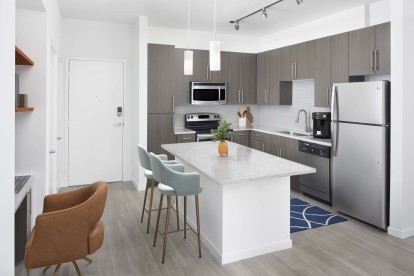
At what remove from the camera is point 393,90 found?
3.44 m

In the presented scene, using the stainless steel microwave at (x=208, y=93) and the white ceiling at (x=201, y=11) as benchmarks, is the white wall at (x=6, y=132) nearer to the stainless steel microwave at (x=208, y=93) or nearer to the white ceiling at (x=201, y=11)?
the white ceiling at (x=201, y=11)

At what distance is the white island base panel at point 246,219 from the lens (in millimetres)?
2947

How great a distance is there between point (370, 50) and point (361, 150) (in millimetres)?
1265

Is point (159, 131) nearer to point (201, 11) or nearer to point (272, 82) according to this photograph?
point (201, 11)

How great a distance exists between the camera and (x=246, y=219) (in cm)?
303

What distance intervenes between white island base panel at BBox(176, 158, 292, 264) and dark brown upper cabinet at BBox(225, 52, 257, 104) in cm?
328

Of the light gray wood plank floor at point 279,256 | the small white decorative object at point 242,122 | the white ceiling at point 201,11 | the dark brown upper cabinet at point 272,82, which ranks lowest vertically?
the light gray wood plank floor at point 279,256

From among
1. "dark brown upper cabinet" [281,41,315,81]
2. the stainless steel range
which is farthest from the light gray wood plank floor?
"dark brown upper cabinet" [281,41,315,81]

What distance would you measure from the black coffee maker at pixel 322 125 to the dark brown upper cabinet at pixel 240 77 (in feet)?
5.96

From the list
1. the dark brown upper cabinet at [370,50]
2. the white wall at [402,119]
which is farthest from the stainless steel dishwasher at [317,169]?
the dark brown upper cabinet at [370,50]

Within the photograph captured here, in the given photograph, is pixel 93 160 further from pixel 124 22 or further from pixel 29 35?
pixel 29 35

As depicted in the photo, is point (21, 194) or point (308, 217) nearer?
point (21, 194)

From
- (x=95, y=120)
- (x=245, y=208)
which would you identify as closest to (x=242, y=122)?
(x=95, y=120)

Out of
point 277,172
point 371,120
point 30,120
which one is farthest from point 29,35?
point 371,120
